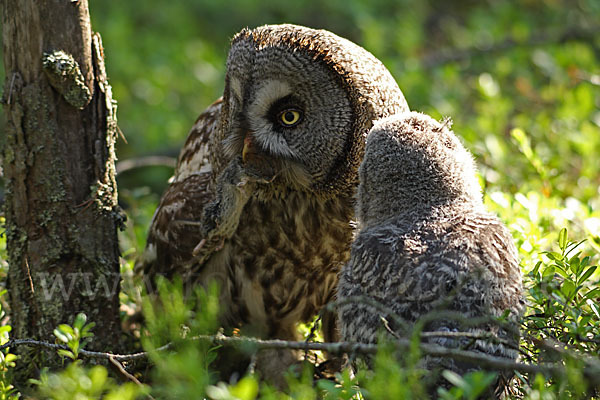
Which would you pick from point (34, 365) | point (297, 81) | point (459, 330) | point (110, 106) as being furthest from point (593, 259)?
point (34, 365)

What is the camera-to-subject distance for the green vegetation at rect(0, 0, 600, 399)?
6.49 ft

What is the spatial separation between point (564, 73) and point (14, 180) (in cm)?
466

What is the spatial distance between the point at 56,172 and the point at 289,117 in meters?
1.03

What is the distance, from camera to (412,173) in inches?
98.4

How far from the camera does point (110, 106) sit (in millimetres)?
→ 2920

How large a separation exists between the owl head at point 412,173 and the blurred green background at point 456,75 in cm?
69

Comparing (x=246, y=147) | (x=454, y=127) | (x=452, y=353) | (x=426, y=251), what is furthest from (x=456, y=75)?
(x=452, y=353)

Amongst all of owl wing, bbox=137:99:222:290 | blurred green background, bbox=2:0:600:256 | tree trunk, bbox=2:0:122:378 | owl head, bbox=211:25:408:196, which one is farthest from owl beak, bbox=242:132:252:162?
blurred green background, bbox=2:0:600:256

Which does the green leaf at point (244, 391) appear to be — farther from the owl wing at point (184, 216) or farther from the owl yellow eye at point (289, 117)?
the owl wing at point (184, 216)

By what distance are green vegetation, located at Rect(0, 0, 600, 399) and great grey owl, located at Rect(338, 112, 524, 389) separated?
19 cm

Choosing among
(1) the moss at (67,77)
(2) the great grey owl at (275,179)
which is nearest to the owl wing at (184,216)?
(2) the great grey owl at (275,179)

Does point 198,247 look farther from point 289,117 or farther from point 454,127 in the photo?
point 454,127

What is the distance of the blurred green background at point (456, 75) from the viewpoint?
431 cm

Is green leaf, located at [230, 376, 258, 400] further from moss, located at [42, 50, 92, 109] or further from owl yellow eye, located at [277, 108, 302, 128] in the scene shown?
moss, located at [42, 50, 92, 109]
